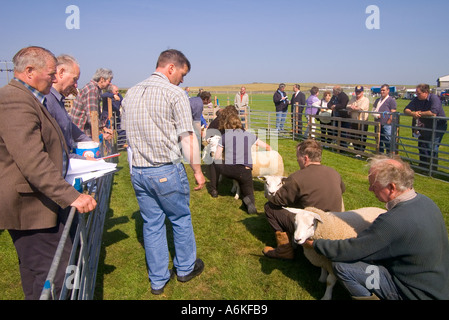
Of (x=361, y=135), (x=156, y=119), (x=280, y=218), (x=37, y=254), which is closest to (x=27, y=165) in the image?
(x=37, y=254)

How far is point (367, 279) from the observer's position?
8.19 feet

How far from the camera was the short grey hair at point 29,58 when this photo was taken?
1938 mm

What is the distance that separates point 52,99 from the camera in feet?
8.54

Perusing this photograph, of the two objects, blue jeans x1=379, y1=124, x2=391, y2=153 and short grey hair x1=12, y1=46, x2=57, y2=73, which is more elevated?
short grey hair x1=12, y1=46, x2=57, y2=73

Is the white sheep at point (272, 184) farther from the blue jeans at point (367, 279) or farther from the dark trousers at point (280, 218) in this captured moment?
the blue jeans at point (367, 279)

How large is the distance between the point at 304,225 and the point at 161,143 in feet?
5.02

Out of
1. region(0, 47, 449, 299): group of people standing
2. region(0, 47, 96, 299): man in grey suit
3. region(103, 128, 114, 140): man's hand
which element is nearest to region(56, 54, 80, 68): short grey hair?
region(0, 47, 449, 299): group of people standing

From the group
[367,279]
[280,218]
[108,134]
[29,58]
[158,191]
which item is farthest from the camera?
[108,134]

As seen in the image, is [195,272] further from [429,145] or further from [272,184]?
[429,145]

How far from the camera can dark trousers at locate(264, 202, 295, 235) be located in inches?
143

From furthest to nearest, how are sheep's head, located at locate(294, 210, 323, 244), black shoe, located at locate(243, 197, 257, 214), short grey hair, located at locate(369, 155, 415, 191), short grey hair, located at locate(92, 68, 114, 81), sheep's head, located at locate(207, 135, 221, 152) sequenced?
sheep's head, located at locate(207, 135, 221, 152), short grey hair, located at locate(92, 68, 114, 81), black shoe, located at locate(243, 197, 257, 214), sheep's head, located at locate(294, 210, 323, 244), short grey hair, located at locate(369, 155, 415, 191)

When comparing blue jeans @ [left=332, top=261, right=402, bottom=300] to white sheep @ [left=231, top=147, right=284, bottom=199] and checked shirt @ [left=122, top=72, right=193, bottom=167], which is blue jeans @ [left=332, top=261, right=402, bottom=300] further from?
white sheep @ [left=231, top=147, right=284, bottom=199]

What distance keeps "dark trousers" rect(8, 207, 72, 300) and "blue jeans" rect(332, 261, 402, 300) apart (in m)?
2.18

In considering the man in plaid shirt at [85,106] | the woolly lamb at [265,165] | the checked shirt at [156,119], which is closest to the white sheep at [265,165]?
the woolly lamb at [265,165]
